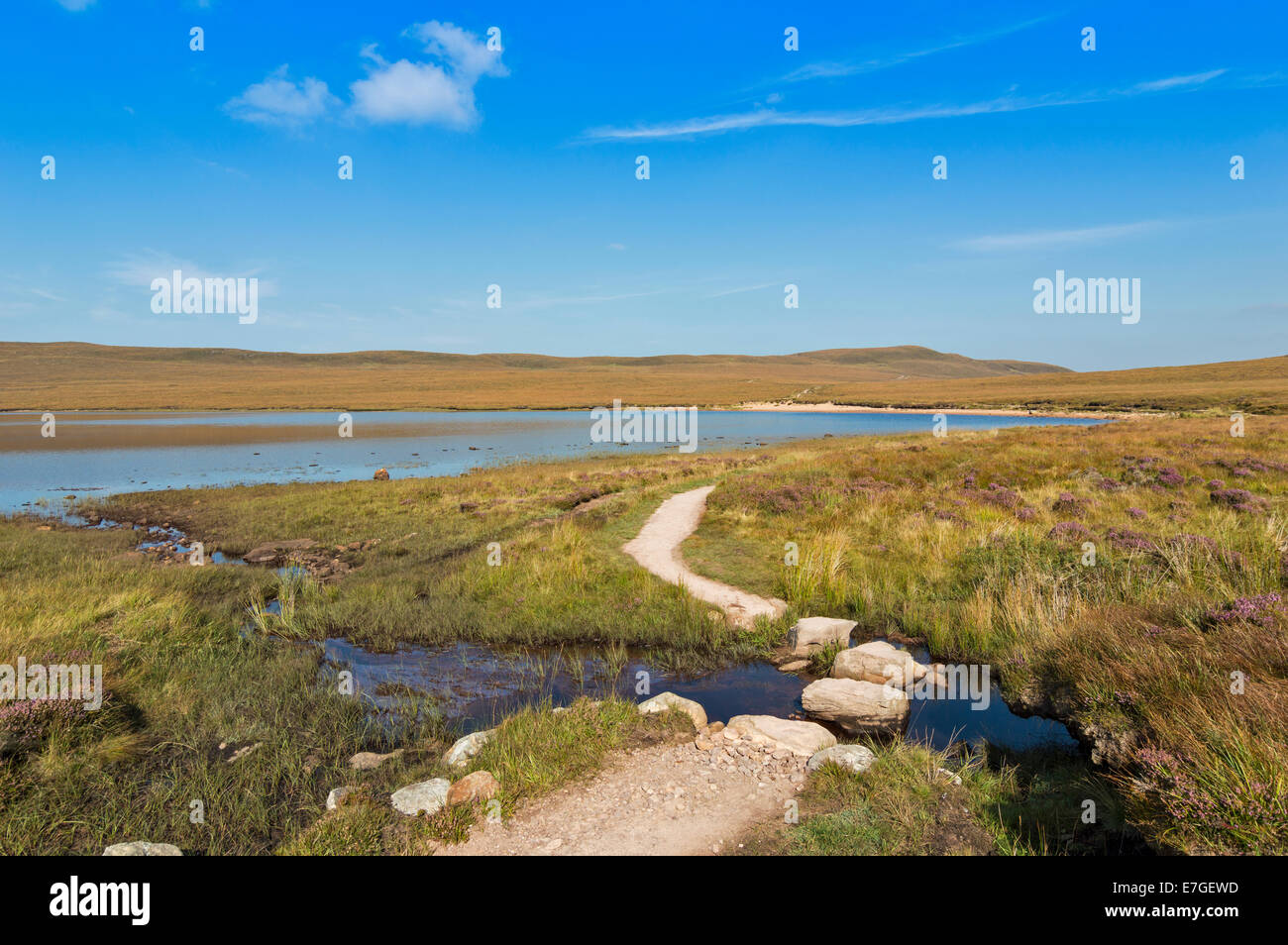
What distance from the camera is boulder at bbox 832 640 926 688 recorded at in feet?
31.5

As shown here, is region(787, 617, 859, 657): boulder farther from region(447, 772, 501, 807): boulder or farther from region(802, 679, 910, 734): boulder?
region(447, 772, 501, 807): boulder

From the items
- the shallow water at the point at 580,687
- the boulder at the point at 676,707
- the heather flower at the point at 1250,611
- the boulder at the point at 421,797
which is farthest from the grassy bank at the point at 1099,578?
the boulder at the point at 421,797

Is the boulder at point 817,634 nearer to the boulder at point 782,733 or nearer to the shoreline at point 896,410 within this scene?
the boulder at point 782,733

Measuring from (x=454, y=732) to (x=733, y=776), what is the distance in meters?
4.25

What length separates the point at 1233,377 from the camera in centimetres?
11831

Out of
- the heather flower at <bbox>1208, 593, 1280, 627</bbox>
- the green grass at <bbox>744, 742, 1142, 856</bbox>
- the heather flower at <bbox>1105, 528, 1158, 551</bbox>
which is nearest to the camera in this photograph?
the green grass at <bbox>744, 742, 1142, 856</bbox>

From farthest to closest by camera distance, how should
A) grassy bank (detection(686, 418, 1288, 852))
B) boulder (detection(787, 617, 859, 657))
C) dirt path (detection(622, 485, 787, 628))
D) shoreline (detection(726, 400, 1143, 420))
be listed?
shoreline (detection(726, 400, 1143, 420)) → dirt path (detection(622, 485, 787, 628)) → boulder (detection(787, 617, 859, 657)) → grassy bank (detection(686, 418, 1288, 852))

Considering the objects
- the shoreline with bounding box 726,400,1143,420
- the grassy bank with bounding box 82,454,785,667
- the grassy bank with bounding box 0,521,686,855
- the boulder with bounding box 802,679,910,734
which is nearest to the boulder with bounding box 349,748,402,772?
the grassy bank with bounding box 0,521,686,855

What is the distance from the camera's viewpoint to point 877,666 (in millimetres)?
9758

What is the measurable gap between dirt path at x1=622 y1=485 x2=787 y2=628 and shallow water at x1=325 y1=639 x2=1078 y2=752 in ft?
6.49

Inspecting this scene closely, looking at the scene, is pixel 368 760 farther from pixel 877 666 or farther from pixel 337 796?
pixel 877 666

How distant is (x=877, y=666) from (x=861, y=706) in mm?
1197

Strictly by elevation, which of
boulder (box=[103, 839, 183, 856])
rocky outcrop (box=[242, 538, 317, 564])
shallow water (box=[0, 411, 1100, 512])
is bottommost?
boulder (box=[103, 839, 183, 856])
